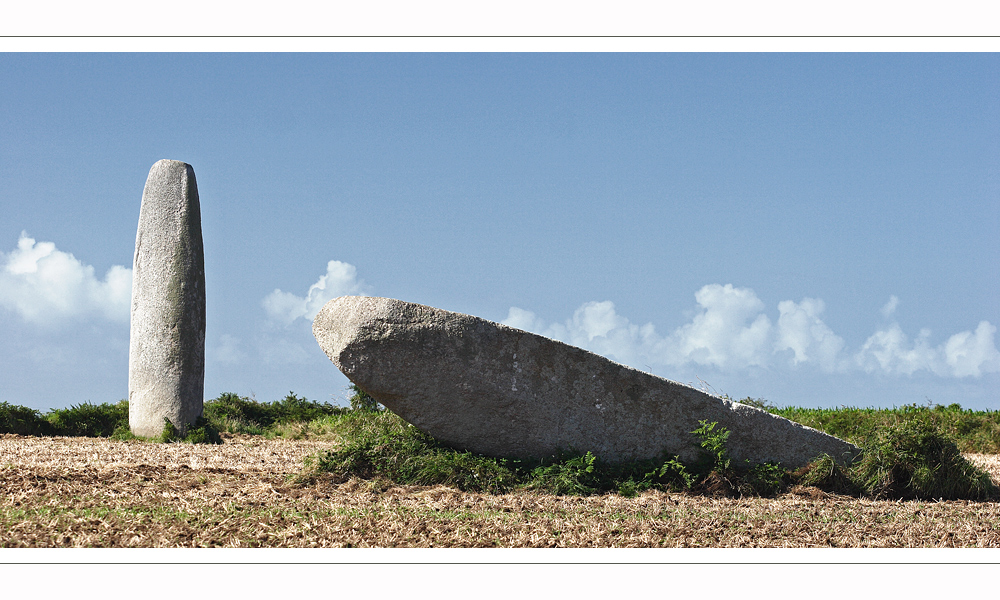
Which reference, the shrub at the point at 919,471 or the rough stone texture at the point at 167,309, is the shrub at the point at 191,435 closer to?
the rough stone texture at the point at 167,309

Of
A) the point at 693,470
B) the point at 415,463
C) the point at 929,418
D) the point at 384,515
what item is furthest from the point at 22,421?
the point at 929,418

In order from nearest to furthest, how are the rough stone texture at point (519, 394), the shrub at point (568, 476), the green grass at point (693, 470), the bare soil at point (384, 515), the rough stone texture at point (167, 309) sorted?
the bare soil at point (384, 515) → the rough stone texture at point (519, 394) → the shrub at point (568, 476) → the green grass at point (693, 470) → the rough stone texture at point (167, 309)

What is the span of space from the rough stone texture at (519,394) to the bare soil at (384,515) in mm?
659

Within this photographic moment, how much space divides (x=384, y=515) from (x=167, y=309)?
627cm

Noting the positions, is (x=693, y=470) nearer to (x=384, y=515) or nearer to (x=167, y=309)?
(x=384, y=515)

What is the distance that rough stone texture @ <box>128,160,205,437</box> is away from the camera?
10102 millimetres

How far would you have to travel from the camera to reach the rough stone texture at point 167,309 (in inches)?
398

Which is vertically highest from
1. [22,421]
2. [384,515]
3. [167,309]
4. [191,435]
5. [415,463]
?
[167,309]

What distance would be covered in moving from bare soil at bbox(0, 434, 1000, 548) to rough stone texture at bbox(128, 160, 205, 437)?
2.71 metres

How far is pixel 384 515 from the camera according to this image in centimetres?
532

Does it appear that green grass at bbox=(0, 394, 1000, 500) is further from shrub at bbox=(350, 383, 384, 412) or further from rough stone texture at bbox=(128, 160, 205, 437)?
shrub at bbox=(350, 383, 384, 412)

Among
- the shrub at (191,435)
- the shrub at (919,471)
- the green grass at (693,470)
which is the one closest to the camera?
the green grass at (693,470)

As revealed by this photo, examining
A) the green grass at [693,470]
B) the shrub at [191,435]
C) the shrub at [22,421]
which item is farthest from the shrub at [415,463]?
the shrub at [22,421]
